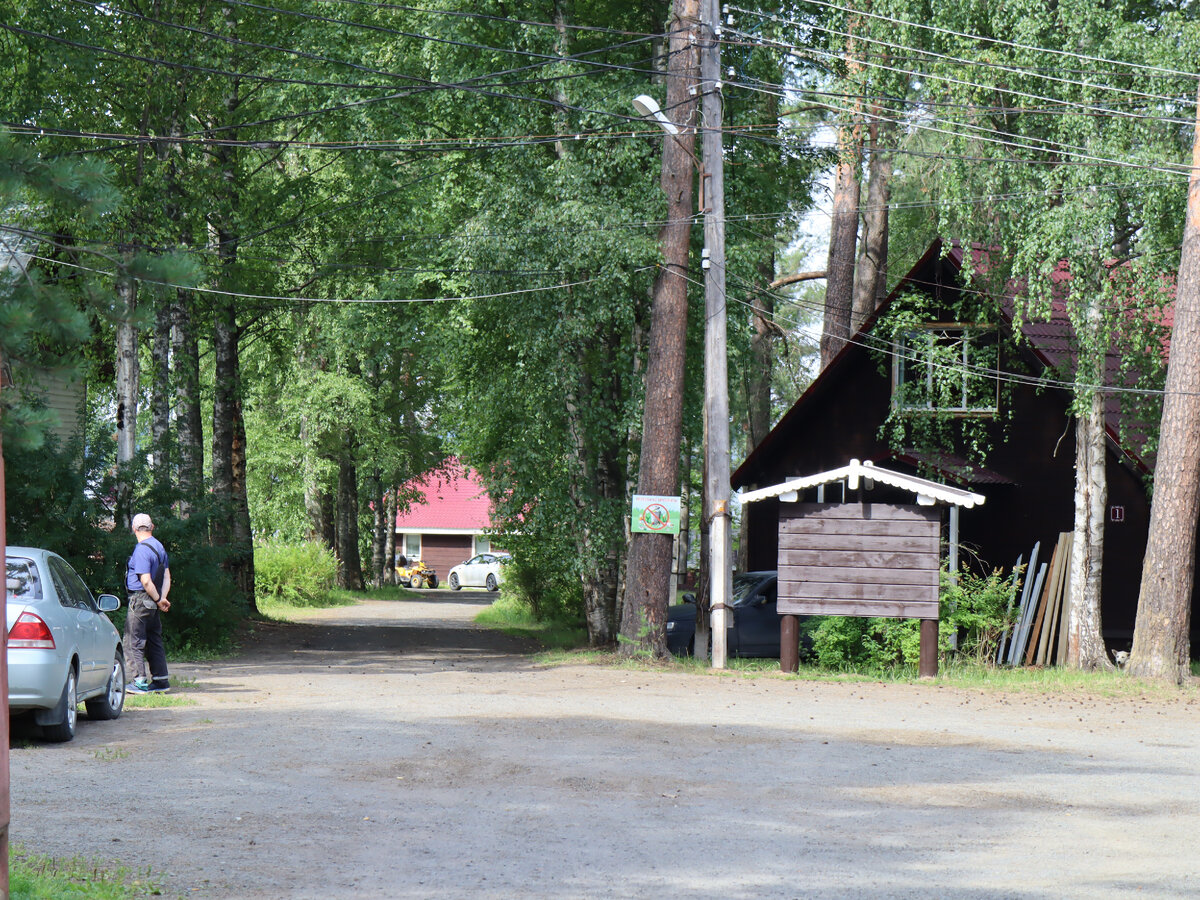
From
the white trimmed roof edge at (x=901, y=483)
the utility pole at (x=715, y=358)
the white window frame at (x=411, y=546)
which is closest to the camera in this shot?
the white trimmed roof edge at (x=901, y=483)

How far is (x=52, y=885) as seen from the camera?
20.6 ft

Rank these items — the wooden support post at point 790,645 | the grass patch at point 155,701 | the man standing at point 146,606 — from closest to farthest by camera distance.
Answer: the grass patch at point 155,701 → the man standing at point 146,606 → the wooden support post at point 790,645

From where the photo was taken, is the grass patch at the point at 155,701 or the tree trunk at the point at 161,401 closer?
the grass patch at the point at 155,701

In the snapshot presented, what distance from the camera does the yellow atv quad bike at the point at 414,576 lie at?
64.8 m

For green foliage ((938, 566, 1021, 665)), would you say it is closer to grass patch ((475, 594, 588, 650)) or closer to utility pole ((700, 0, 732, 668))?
utility pole ((700, 0, 732, 668))

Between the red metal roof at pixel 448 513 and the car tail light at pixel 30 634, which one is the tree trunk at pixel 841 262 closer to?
the car tail light at pixel 30 634

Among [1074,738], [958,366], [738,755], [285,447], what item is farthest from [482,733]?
[285,447]

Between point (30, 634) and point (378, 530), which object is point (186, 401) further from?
point (378, 530)

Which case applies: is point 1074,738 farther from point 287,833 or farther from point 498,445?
point 498,445

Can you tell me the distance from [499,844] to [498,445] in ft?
62.6

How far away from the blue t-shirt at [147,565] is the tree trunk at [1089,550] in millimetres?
13052

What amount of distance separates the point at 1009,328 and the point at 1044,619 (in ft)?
16.1

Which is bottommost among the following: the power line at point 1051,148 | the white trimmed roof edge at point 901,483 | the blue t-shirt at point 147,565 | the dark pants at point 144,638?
the dark pants at point 144,638

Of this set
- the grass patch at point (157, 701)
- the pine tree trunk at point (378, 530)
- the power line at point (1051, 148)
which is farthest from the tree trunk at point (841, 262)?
the pine tree trunk at point (378, 530)
